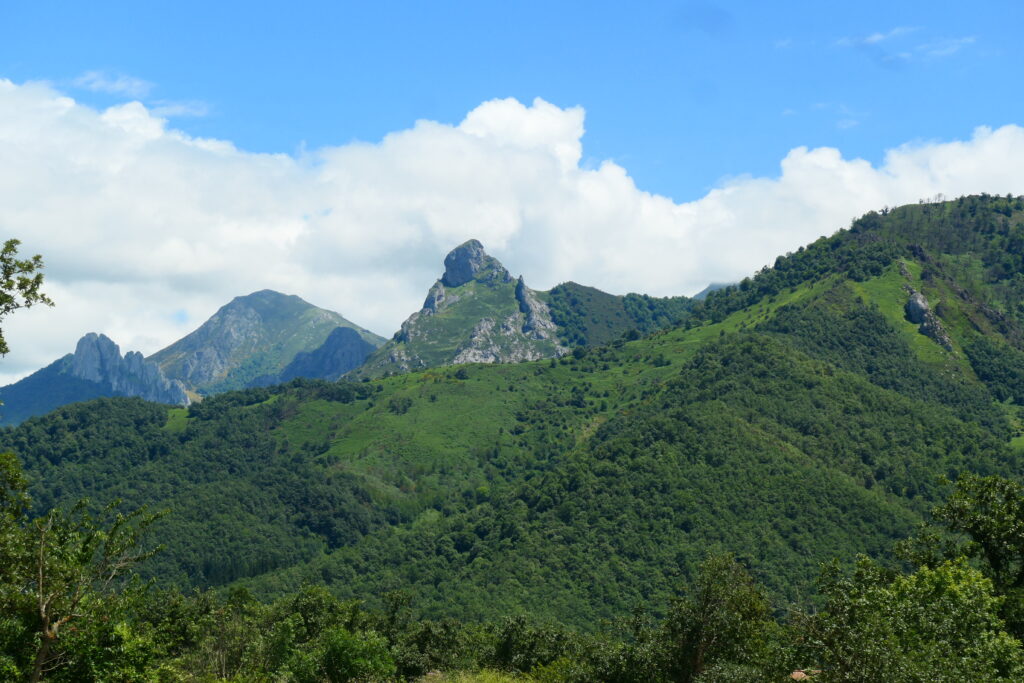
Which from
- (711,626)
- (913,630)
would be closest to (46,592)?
(711,626)

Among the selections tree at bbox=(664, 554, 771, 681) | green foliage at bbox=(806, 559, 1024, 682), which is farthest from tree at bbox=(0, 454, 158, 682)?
tree at bbox=(664, 554, 771, 681)

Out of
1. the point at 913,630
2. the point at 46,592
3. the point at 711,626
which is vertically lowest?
the point at 711,626

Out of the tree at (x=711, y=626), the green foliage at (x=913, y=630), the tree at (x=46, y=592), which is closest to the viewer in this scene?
the tree at (x=46, y=592)

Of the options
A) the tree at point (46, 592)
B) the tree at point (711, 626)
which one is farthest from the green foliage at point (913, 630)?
the tree at point (46, 592)

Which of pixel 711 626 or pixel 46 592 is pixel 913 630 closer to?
pixel 711 626

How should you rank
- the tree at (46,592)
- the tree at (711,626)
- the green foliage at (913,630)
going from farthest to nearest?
1. the tree at (711,626)
2. the green foliage at (913,630)
3. the tree at (46,592)

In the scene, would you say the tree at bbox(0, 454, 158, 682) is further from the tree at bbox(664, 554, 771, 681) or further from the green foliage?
the tree at bbox(664, 554, 771, 681)

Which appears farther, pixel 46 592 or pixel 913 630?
pixel 913 630

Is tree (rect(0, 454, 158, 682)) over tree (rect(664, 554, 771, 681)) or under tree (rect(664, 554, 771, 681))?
over

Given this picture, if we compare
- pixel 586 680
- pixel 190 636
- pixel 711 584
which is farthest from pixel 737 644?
pixel 190 636

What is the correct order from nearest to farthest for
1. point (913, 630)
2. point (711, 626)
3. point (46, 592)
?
point (46, 592) → point (913, 630) → point (711, 626)

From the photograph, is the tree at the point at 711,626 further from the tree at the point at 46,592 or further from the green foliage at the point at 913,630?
the tree at the point at 46,592

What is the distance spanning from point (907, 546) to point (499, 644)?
5086 cm

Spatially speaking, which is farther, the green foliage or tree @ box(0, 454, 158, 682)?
the green foliage
